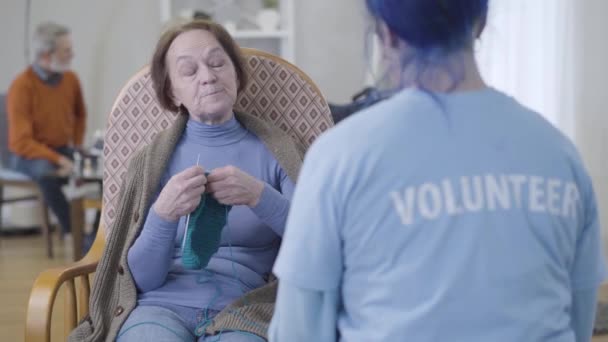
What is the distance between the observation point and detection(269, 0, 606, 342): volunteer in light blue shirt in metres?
0.94

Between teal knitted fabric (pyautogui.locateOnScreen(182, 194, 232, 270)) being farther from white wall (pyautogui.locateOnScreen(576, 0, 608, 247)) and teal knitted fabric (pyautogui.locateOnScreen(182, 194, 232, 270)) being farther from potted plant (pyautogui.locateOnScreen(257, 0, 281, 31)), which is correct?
potted plant (pyautogui.locateOnScreen(257, 0, 281, 31))

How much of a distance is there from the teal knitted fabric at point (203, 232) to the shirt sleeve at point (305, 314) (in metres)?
0.57

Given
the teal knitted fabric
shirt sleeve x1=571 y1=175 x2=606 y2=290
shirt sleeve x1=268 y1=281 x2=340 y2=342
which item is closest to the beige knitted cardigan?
the teal knitted fabric

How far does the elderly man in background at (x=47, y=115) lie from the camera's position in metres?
4.78

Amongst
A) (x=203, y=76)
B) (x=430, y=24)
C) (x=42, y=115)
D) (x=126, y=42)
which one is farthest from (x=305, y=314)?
(x=126, y=42)

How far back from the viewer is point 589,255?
108 cm

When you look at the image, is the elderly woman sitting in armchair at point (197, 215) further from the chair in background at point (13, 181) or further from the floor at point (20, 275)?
the chair in background at point (13, 181)

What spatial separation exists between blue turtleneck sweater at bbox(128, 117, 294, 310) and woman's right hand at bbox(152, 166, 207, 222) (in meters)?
0.05

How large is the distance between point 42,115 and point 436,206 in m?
4.29

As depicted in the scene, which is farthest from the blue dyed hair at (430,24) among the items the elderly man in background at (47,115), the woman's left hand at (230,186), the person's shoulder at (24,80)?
the person's shoulder at (24,80)

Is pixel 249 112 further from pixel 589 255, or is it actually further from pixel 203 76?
pixel 589 255

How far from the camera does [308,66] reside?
536 centimetres

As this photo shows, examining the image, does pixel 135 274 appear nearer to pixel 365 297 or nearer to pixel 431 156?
pixel 365 297

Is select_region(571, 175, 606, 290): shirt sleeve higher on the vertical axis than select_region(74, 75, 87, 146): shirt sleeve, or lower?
higher
